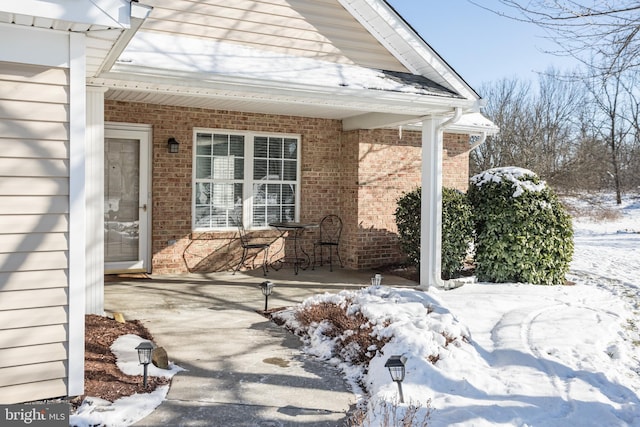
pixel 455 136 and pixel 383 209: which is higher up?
pixel 455 136

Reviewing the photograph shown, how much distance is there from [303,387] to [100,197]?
3.13 meters

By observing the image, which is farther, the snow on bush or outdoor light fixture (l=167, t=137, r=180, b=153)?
outdoor light fixture (l=167, t=137, r=180, b=153)

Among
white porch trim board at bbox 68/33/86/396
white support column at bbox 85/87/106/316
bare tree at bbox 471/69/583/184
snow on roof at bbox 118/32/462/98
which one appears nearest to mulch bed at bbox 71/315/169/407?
white porch trim board at bbox 68/33/86/396

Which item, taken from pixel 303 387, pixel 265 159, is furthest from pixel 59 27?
pixel 265 159

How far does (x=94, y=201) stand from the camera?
18.9ft

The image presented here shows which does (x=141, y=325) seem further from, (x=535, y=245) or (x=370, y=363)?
(x=535, y=245)

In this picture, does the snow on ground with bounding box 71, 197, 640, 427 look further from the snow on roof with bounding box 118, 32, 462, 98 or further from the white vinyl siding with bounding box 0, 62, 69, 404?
the snow on roof with bounding box 118, 32, 462, 98

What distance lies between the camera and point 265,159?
31.5ft

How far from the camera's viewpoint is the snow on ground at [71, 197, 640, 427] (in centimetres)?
374

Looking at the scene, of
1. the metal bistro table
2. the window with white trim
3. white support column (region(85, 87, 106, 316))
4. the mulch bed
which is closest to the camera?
the mulch bed

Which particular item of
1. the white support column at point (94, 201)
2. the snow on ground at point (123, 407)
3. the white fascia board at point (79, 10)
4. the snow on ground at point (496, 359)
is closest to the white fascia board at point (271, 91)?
the white support column at point (94, 201)

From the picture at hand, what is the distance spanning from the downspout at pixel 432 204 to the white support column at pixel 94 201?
14.9ft

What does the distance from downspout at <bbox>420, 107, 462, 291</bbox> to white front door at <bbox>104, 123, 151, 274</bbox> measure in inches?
173

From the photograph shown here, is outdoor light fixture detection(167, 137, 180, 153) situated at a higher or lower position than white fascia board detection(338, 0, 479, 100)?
lower
